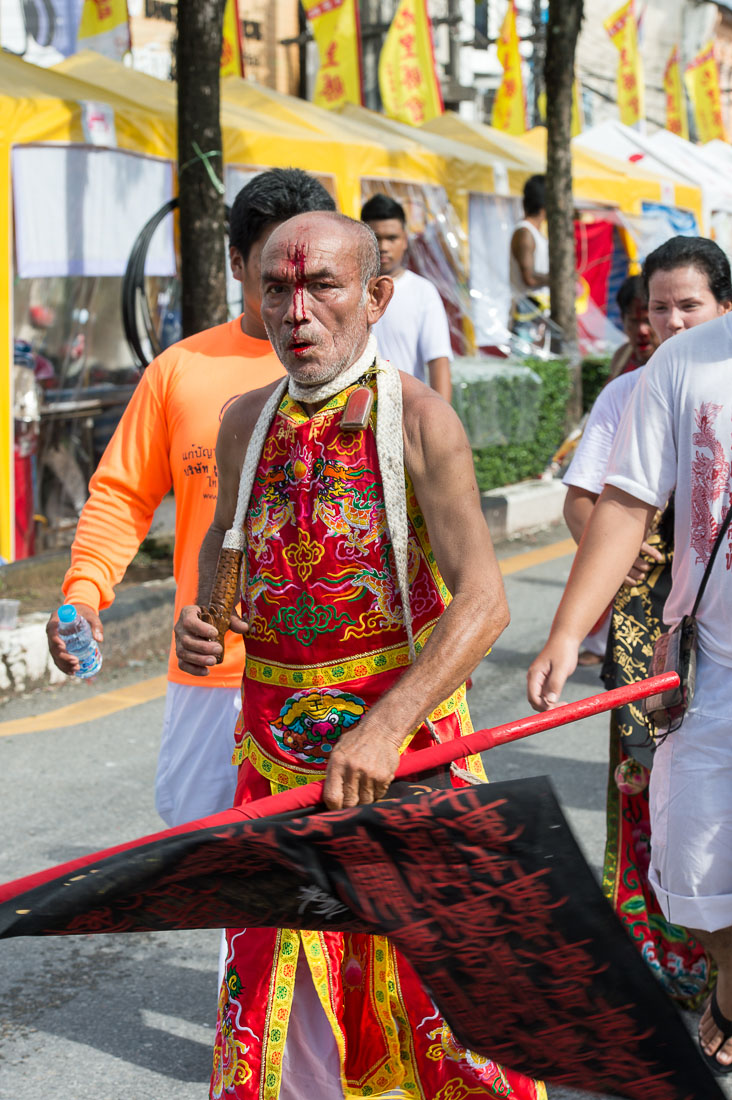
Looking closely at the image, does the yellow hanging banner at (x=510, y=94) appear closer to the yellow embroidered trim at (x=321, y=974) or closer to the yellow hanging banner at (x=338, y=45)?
the yellow hanging banner at (x=338, y=45)

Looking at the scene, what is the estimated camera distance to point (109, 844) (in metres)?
4.65

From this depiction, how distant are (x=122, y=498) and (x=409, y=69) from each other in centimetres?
1472

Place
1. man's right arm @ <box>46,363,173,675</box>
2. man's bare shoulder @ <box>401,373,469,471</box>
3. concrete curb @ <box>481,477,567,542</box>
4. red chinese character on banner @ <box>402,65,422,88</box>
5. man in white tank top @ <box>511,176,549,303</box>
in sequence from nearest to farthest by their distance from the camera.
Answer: man's bare shoulder @ <box>401,373,469,471</box>
man's right arm @ <box>46,363,173,675</box>
concrete curb @ <box>481,477,567,542</box>
man in white tank top @ <box>511,176,549,303</box>
red chinese character on banner @ <box>402,65,422,88</box>

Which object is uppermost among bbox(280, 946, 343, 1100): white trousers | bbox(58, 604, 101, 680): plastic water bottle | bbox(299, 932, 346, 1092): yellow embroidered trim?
bbox(58, 604, 101, 680): plastic water bottle

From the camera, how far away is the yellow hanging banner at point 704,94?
96.6 feet

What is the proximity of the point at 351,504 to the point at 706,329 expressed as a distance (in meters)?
0.88

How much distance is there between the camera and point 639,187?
1820 cm

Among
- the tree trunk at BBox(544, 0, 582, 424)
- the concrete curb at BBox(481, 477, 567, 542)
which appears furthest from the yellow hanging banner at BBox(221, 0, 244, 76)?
the concrete curb at BBox(481, 477, 567, 542)

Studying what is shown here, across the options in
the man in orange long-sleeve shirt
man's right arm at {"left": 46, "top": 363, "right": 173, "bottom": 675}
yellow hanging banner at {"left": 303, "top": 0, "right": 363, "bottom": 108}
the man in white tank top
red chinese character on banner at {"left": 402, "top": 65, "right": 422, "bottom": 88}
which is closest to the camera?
man's right arm at {"left": 46, "top": 363, "right": 173, "bottom": 675}

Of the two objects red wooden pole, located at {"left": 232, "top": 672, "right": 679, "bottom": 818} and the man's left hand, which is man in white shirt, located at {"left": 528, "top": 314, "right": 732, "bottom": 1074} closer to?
red wooden pole, located at {"left": 232, "top": 672, "right": 679, "bottom": 818}

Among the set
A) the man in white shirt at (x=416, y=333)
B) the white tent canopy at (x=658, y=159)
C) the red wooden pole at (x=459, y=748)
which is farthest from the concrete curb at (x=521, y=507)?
the white tent canopy at (x=658, y=159)

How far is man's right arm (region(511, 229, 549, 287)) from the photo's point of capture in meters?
13.2

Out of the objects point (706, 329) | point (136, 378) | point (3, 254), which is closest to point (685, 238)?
point (706, 329)

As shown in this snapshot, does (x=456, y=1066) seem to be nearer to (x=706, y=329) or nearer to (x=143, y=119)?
(x=706, y=329)
